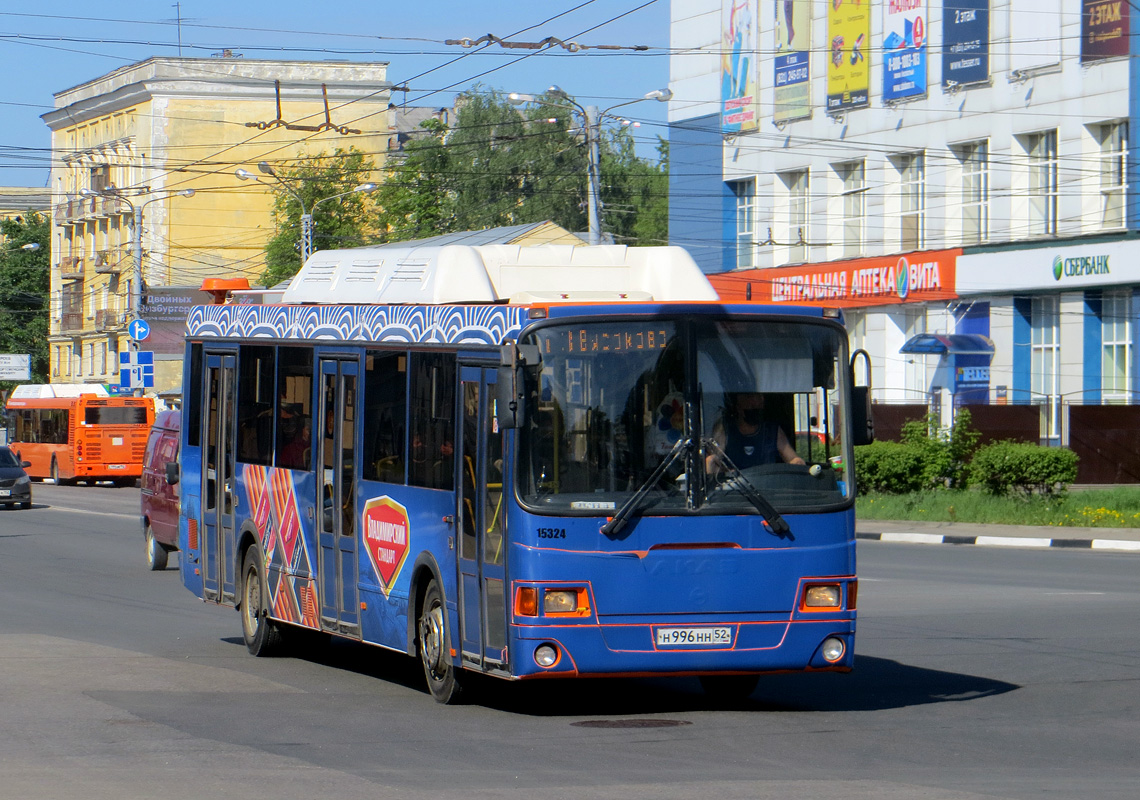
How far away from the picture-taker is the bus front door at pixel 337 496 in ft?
38.6

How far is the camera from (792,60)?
51625 mm

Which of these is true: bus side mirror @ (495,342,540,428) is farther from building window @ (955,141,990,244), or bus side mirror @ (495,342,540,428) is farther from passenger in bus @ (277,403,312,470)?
building window @ (955,141,990,244)

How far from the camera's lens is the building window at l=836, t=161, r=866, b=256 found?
165 ft

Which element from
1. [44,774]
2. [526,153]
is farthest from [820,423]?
[526,153]

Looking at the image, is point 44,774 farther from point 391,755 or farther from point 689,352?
point 689,352

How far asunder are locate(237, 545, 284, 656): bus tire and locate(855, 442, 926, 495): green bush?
68.8 ft

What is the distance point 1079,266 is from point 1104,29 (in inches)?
213

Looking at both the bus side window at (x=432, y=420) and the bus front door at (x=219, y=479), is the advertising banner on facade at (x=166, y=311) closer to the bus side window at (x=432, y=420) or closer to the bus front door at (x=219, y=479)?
the bus front door at (x=219, y=479)

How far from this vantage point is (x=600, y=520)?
376 inches

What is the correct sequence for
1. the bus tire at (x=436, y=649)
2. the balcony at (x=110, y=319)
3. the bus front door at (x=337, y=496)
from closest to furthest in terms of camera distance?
the bus tire at (x=436, y=649) < the bus front door at (x=337, y=496) < the balcony at (x=110, y=319)

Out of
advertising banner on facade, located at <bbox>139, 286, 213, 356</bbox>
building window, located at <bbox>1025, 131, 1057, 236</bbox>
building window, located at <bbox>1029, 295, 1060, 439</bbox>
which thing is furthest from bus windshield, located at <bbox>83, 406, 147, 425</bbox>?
building window, located at <bbox>1025, 131, 1057, 236</bbox>

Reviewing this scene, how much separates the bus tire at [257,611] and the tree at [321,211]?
6246cm

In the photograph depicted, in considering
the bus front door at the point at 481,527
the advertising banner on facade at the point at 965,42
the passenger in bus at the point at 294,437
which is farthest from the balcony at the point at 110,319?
the bus front door at the point at 481,527

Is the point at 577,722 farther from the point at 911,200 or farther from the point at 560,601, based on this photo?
the point at 911,200
